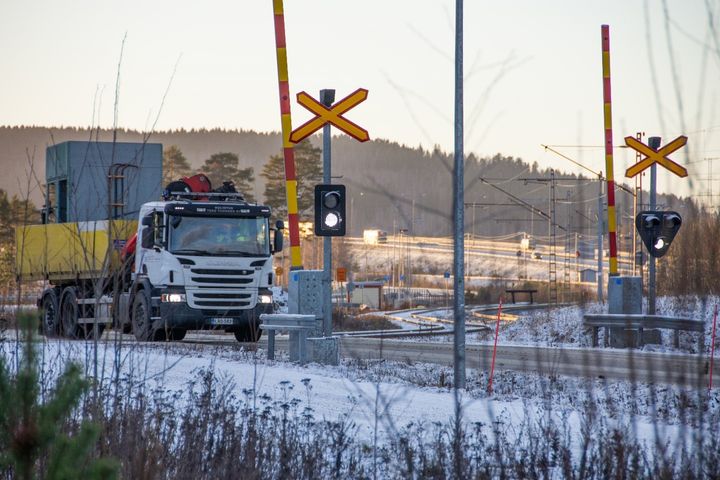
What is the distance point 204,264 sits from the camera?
23.3 metres

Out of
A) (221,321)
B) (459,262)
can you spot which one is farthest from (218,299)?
(459,262)

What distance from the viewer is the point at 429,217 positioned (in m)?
4.63

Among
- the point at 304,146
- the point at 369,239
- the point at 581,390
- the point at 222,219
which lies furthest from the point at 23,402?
the point at 369,239

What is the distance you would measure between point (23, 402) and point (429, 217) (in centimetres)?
182

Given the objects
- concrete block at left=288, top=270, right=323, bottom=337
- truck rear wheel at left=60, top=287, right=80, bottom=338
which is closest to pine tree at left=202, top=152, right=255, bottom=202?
truck rear wheel at left=60, top=287, right=80, bottom=338

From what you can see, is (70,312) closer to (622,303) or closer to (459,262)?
(622,303)

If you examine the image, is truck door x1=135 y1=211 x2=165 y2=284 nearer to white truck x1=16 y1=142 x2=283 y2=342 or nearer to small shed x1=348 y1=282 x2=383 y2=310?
white truck x1=16 y1=142 x2=283 y2=342

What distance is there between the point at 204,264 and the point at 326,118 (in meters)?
7.12

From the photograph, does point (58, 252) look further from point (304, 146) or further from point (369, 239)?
point (369, 239)

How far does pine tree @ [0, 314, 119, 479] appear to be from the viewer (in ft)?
11.2

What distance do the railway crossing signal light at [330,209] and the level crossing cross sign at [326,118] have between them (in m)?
1.30

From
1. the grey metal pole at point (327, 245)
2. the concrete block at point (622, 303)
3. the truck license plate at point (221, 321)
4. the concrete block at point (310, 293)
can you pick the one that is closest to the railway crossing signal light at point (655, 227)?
the concrete block at point (622, 303)

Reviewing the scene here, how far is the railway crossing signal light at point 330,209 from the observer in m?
16.0

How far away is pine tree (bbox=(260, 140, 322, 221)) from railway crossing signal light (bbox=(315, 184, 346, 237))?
269 ft
